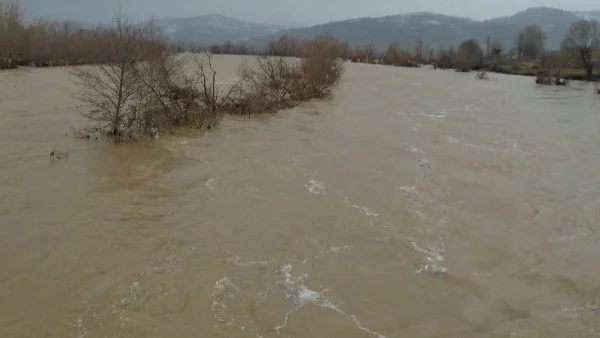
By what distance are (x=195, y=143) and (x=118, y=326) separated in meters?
11.8

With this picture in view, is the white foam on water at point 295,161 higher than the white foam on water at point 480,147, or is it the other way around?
the white foam on water at point 480,147

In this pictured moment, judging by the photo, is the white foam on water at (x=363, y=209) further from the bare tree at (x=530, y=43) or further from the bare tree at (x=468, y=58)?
the bare tree at (x=530, y=43)

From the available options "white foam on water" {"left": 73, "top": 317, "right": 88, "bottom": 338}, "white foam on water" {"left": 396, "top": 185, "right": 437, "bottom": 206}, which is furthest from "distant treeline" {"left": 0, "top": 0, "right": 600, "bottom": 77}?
"white foam on water" {"left": 73, "top": 317, "right": 88, "bottom": 338}

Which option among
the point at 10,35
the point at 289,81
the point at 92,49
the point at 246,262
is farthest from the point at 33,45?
the point at 246,262

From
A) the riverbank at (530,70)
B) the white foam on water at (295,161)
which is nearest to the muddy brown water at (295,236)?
the white foam on water at (295,161)

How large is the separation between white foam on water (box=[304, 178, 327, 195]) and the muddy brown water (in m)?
0.09

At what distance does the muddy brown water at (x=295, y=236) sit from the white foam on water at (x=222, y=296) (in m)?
0.03

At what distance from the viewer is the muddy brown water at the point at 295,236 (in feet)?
23.5

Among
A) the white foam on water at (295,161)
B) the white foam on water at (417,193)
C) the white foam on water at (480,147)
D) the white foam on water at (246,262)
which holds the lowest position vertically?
the white foam on water at (246,262)

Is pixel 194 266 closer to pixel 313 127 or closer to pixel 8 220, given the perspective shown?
A: pixel 8 220

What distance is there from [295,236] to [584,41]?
5830 centimetres

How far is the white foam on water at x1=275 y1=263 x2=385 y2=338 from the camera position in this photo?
702 cm

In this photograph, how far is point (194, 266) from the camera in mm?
8492

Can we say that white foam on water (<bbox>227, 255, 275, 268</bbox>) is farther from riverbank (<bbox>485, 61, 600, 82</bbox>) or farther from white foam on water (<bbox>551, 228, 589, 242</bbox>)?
riverbank (<bbox>485, 61, 600, 82</bbox>)
